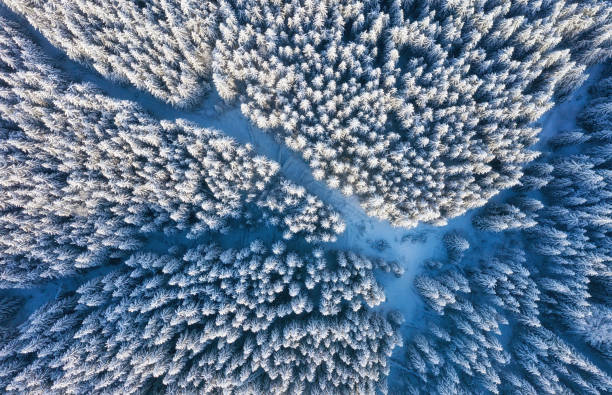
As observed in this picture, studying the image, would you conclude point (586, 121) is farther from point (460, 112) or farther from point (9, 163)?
point (9, 163)

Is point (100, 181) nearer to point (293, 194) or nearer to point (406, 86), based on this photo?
point (293, 194)

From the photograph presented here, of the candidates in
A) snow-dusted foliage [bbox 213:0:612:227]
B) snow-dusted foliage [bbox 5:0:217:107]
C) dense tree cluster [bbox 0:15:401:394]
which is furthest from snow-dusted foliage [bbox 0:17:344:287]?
snow-dusted foliage [bbox 213:0:612:227]

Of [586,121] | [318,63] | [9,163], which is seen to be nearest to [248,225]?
[318,63]

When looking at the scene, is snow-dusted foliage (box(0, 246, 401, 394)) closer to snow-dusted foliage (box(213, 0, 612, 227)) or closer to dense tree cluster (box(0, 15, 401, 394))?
dense tree cluster (box(0, 15, 401, 394))

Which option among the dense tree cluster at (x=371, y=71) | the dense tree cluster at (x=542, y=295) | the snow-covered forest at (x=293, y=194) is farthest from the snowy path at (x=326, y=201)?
the dense tree cluster at (x=371, y=71)

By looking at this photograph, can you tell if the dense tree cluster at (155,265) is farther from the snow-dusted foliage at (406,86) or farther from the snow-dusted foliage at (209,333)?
the snow-dusted foliage at (406,86)
